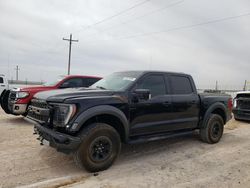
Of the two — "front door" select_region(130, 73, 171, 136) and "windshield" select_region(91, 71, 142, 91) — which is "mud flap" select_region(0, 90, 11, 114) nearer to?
Answer: "windshield" select_region(91, 71, 142, 91)

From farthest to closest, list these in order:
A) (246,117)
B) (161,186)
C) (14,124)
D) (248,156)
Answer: (246,117) → (14,124) → (248,156) → (161,186)

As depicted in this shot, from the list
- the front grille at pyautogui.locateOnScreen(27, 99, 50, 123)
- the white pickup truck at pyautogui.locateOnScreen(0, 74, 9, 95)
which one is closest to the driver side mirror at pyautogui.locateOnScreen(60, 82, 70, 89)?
the front grille at pyautogui.locateOnScreen(27, 99, 50, 123)

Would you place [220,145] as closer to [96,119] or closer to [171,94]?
[171,94]

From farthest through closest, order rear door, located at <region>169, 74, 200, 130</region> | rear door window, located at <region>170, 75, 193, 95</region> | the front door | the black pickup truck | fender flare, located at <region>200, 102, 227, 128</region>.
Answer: fender flare, located at <region>200, 102, 227, 128</region> < rear door window, located at <region>170, 75, 193, 95</region> < rear door, located at <region>169, 74, 200, 130</region> < the front door < the black pickup truck

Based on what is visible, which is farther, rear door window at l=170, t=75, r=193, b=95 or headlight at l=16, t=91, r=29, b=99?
headlight at l=16, t=91, r=29, b=99

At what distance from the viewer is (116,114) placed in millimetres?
4129

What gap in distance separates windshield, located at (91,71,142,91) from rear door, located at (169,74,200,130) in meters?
1.10

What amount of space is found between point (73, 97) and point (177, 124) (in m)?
2.66

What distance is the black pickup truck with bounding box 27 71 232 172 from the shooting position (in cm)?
378

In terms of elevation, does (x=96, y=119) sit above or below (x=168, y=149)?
above

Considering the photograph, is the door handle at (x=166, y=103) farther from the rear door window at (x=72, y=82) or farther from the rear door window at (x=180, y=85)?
the rear door window at (x=72, y=82)

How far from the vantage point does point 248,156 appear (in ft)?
17.0

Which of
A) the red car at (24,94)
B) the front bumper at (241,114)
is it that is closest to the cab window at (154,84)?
the red car at (24,94)

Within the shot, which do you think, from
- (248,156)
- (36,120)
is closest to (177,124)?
(248,156)
